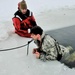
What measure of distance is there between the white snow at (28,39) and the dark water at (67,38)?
0.17 m

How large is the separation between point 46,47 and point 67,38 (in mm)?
890

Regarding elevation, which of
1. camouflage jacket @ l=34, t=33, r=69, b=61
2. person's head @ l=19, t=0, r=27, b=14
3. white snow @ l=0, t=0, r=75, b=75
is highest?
person's head @ l=19, t=0, r=27, b=14

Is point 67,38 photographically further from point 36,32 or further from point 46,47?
point 36,32

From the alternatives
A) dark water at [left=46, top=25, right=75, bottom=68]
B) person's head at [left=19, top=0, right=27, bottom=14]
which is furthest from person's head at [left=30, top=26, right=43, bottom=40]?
person's head at [left=19, top=0, right=27, bottom=14]

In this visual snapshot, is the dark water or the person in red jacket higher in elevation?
the person in red jacket

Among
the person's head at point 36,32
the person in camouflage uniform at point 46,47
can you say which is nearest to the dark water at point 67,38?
the person in camouflage uniform at point 46,47

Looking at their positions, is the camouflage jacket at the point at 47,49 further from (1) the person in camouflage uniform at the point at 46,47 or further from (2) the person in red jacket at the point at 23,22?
(2) the person in red jacket at the point at 23,22

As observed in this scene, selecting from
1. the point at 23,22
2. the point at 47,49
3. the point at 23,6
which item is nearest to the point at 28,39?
the point at 23,22

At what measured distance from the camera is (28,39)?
348cm

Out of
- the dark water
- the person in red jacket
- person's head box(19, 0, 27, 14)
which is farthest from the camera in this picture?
the person in red jacket

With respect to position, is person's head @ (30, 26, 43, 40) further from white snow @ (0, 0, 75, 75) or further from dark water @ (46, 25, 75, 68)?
dark water @ (46, 25, 75, 68)

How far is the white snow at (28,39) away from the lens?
2.56 meters

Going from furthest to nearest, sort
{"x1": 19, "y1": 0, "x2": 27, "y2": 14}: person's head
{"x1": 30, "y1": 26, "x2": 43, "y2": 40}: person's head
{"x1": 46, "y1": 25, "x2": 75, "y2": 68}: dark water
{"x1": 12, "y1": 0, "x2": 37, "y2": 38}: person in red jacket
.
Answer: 1. {"x1": 12, "y1": 0, "x2": 37, "y2": 38}: person in red jacket
2. {"x1": 19, "y1": 0, "x2": 27, "y2": 14}: person's head
3. {"x1": 46, "y1": 25, "x2": 75, "y2": 68}: dark water
4. {"x1": 30, "y1": 26, "x2": 43, "y2": 40}: person's head

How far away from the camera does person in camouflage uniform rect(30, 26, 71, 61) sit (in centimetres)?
258
